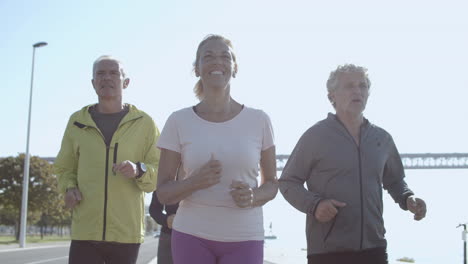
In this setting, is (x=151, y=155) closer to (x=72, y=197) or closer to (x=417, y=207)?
(x=72, y=197)

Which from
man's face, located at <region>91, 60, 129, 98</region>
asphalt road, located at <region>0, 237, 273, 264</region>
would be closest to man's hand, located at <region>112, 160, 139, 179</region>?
man's face, located at <region>91, 60, 129, 98</region>

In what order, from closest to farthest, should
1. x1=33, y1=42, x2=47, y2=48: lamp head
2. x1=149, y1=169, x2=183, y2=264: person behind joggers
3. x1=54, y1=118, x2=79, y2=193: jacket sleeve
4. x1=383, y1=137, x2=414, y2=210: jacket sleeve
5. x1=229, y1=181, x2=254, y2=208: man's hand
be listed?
1. x1=229, y1=181, x2=254, y2=208: man's hand
2. x1=383, y1=137, x2=414, y2=210: jacket sleeve
3. x1=54, y1=118, x2=79, y2=193: jacket sleeve
4. x1=149, y1=169, x2=183, y2=264: person behind joggers
5. x1=33, y1=42, x2=47, y2=48: lamp head

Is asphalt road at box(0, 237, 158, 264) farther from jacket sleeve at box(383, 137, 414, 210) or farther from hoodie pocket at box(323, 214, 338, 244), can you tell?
hoodie pocket at box(323, 214, 338, 244)

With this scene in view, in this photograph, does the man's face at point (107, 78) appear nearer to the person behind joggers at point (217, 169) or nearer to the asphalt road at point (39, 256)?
the person behind joggers at point (217, 169)

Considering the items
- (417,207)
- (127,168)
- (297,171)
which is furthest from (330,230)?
(127,168)

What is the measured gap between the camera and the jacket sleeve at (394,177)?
13.5ft

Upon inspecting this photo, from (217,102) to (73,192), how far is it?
4.36 feet

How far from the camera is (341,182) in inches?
148

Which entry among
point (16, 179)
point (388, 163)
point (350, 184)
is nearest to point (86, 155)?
point (350, 184)

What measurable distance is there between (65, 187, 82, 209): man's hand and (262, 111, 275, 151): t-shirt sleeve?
1450mm

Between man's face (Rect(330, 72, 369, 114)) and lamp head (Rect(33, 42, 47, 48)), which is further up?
lamp head (Rect(33, 42, 47, 48))

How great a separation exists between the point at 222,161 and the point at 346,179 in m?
1.06

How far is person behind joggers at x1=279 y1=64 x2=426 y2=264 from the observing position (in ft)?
12.1

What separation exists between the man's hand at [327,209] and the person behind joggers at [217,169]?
0.47 m
